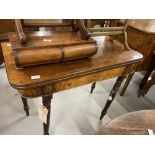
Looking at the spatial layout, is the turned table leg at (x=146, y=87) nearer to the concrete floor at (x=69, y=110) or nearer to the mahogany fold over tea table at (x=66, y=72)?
the concrete floor at (x=69, y=110)

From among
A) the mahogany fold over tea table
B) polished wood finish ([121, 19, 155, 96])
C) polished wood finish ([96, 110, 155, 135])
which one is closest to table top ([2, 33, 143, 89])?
the mahogany fold over tea table

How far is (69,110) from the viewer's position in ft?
5.54

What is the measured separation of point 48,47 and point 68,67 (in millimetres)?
150

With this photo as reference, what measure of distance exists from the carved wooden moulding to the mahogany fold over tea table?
0.04 m

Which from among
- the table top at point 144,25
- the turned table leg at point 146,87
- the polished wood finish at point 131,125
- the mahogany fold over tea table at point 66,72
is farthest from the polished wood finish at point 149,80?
the polished wood finish at point 131,125

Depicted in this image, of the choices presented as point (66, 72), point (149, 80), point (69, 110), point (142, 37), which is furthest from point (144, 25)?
point (66, 72)

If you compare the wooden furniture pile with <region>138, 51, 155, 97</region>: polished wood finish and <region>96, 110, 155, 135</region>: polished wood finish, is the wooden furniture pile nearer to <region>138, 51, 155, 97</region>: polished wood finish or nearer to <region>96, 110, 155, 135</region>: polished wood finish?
<region>96, 110, 155, 135</region>: polished wood finish

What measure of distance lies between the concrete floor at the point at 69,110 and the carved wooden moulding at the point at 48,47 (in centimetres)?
85

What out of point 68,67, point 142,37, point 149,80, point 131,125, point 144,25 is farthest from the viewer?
point 149,80

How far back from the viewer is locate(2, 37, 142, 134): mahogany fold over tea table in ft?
2.45

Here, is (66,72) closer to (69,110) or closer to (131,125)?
(131,125)

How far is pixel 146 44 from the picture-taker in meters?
1.63
